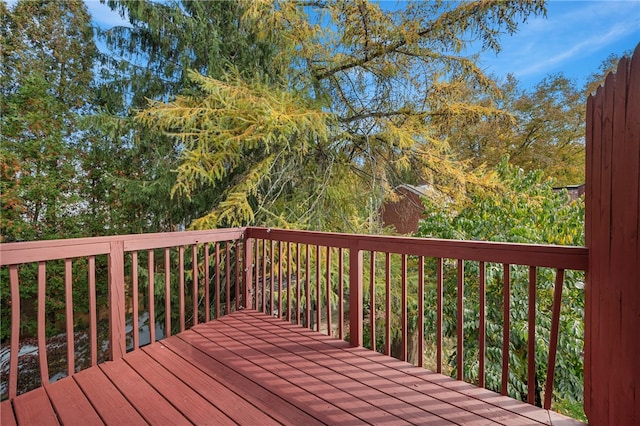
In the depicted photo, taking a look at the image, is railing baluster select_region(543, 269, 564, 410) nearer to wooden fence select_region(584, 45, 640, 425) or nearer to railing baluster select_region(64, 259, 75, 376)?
wooden fence select_region(584, 45, 640, 425)

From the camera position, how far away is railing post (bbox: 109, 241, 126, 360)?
239cm

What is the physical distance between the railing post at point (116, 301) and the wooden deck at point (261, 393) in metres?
0.12

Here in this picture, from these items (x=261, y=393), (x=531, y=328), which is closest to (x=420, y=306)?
(x=531, y=328)

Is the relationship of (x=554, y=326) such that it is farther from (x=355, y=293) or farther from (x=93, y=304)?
(x=93, y=304)

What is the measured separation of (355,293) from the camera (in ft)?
8.93

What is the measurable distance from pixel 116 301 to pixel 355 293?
1822 millimetres

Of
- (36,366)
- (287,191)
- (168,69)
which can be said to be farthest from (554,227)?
(36,366)

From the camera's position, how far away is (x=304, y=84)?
5.96 metres

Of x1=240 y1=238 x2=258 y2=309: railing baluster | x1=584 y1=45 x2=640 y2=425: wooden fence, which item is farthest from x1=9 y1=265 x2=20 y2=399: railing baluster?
x1=584 y1=45 x2=640 y2=425: wooden fence

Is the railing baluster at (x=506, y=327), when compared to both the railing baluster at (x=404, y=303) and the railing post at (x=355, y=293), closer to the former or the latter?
the railing baluster at (x=404, y=303)

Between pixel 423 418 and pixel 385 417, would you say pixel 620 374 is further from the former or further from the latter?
pixel 385 417

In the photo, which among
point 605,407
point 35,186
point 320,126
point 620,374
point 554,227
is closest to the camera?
point 620,374

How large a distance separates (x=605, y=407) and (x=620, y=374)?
0.27 m

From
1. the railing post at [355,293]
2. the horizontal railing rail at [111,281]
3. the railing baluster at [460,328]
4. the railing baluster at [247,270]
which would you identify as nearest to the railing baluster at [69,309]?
the horizontal railing rail at [111,281]
